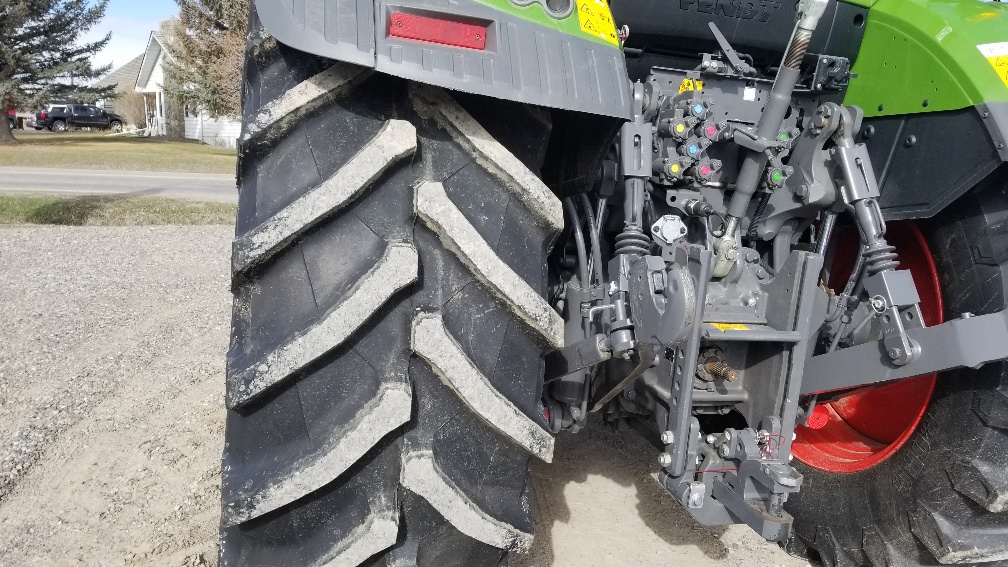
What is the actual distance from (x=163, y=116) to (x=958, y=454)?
49.0 metres

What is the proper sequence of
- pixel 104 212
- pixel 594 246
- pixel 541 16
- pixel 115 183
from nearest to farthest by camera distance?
pixel 541 16 → pixel 594 246 → pixel 104 212 → pixel 115 183

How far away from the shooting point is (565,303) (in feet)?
7.27

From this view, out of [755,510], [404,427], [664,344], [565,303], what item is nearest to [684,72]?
[565,303]

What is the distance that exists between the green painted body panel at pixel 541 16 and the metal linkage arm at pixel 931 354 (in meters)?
1.10

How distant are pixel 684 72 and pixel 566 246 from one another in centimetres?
69

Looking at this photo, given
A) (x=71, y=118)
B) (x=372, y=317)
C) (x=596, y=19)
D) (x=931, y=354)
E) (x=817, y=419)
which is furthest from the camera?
(x=71, y=118)

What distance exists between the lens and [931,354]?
1715 mm

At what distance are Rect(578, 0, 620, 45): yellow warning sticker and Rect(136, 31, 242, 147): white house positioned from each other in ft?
106

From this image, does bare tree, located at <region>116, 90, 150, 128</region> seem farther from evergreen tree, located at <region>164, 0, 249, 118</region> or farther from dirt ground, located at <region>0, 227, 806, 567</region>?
dirt ground, located at <region>0, 227, 806, 567</region>

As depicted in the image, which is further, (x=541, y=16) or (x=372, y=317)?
(x=541, y=16)

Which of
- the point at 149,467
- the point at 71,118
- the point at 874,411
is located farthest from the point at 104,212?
the point at 71,118

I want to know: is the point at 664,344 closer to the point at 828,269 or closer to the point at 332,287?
the point at 332,287

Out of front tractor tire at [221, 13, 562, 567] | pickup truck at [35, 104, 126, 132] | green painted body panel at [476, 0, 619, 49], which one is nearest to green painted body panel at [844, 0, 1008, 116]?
green painted body panel at [476, 0, 619, 49]

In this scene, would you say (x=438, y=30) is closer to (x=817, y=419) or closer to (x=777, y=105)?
(x=777, y=105)
